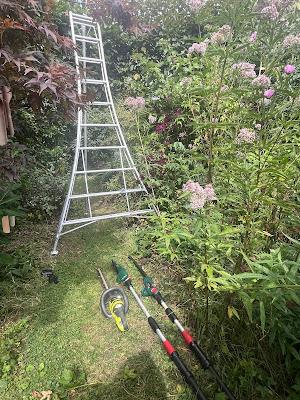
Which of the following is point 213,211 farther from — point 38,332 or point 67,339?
point 38,332

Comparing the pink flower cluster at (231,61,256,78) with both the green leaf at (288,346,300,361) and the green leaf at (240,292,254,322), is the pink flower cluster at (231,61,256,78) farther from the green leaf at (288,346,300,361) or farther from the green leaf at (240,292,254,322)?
the green leaf at (288,346,300,361)

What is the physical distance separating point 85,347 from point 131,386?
0.38 metres

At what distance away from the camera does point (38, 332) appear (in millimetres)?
1840

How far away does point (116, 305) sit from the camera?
196 centimetres

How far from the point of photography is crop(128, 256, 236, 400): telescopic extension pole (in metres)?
1.53

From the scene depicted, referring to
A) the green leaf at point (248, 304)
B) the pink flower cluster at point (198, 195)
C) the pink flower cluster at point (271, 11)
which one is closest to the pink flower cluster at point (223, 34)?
the pink flower cluster at point (271, 11)

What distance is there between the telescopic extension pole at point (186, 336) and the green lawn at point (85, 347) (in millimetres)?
79

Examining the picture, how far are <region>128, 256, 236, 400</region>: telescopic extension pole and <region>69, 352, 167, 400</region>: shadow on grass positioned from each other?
0.80 feet

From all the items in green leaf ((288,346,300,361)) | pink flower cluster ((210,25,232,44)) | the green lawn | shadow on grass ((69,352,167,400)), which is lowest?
shadow on grass ((69,352,167,400))

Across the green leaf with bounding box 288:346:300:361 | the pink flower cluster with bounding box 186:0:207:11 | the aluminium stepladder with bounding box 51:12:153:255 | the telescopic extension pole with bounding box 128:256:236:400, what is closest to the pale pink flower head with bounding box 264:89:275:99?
the pink flower cluster with bounding box 186:0:207:11

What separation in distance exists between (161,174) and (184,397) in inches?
83.5

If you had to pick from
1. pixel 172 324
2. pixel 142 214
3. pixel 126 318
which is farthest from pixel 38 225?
pixel 172 324

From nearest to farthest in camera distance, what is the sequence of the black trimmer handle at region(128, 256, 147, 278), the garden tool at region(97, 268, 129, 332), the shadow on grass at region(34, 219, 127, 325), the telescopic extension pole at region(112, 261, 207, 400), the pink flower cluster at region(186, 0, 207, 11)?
the telescopic extension pole at region(112, 261, 207, 400), the pink flower cluster at region(186, 0, 207, 11), the garden tool at region(97, 268, 129, 332), the shadow on grass at region(34, 219, 127, 325), the black trimmer handle at region(128, 256, 147, 278)

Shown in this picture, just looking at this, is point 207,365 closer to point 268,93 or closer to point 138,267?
point 138,267
